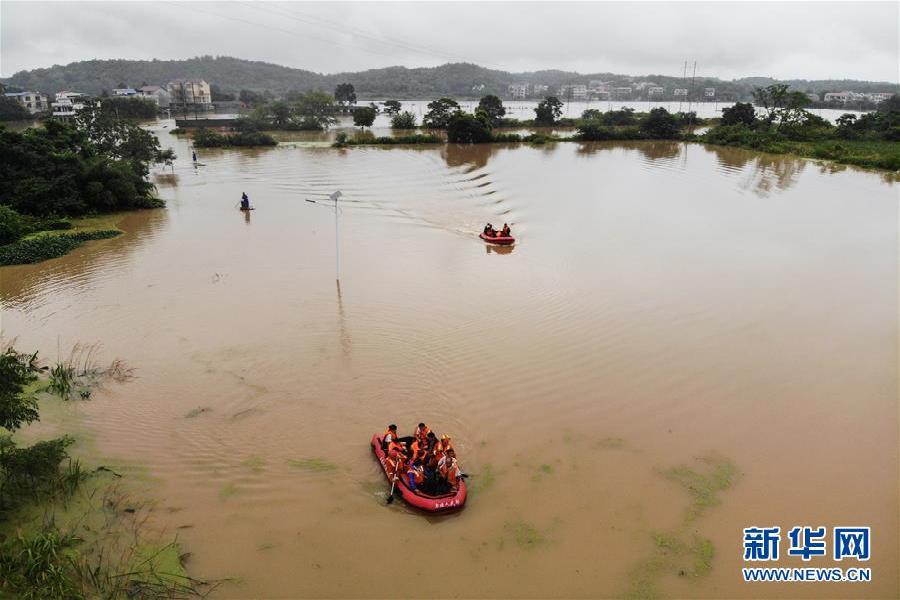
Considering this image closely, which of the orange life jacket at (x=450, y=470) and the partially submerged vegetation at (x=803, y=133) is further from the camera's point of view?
the partially submerged vegetation at (x=803, y=133)

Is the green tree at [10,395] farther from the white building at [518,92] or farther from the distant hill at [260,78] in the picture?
the white building at [518,92]

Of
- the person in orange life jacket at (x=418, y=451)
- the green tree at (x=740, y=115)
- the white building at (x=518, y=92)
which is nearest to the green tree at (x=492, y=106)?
the green tree at (x=740, y=115)

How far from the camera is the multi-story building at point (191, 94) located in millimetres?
79750

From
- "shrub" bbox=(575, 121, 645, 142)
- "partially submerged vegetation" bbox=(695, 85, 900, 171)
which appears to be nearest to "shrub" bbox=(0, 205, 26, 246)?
"shrub" bbox=(575, 121, 645, 142)

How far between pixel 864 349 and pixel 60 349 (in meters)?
16.6

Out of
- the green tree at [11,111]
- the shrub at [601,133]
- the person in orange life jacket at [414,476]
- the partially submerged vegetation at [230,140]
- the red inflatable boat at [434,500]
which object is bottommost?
the red inflatable boat at [434,500]

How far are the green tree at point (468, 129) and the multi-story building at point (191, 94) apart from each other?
49587mm

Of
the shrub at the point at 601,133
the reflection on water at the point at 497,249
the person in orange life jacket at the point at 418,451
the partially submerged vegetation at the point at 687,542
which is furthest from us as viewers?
the shrub at the point at 601,133

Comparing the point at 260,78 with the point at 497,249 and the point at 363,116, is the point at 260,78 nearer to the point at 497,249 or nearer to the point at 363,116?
the point at 363,116

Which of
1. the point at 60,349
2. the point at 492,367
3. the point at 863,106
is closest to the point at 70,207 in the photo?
the point at 60,349

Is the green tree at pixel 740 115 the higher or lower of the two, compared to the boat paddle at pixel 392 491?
higher

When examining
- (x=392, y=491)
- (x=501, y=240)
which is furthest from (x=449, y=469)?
(x=501, y=240)

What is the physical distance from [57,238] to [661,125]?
4963cm

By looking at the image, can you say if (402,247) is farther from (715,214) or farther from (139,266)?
(715,214)
